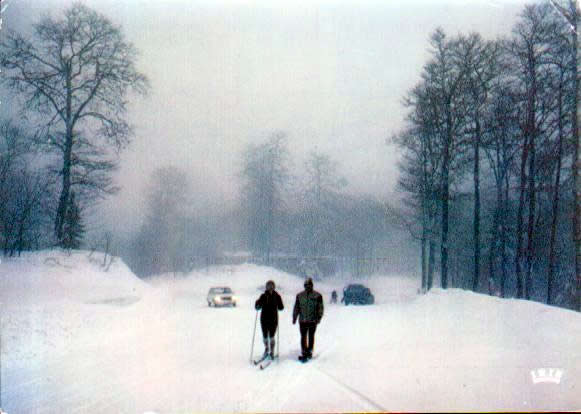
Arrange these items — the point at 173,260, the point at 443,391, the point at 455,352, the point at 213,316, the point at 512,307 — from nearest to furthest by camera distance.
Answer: the point at 443,391 → the point at 455,352 → the point at 512,307 → the point at 213,316 → the point at 173,260

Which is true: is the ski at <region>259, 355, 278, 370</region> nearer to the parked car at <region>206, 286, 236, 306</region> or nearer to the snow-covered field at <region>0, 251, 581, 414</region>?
the snow-covered field at <region>0, 251, 581, 414</region>

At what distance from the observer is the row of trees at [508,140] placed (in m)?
16.2

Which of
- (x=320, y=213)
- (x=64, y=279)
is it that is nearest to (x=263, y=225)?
(x=320, y=213)

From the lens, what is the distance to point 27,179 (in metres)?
12.3

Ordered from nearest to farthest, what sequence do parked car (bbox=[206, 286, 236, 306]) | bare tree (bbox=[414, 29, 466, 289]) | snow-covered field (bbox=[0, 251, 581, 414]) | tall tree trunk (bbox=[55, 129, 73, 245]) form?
1. snow-covered field (bbox=[0, 251, 581, 414])
2. tall tree trunk (bbox=[55, 129, 73, 245])
3. bare tree (bbox=[414, 29, 466, 289])
4. parked car (bbox=[206, 286, 236, 306])

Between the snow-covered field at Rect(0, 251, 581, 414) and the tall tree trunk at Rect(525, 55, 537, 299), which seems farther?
the tall tree trunk at Rect(525, 55, 537, 299)

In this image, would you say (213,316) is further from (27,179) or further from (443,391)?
(443,391)

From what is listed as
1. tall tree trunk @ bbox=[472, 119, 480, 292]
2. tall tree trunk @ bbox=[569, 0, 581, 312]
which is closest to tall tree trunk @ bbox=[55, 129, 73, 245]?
tall tree trunk @ bbox=[569, 0, 581, 312]

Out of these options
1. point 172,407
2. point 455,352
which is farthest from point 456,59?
point 172,407

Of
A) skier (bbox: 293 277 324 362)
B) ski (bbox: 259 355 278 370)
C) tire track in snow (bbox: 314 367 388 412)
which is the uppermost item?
skier (bbox: 293 277 324 362)

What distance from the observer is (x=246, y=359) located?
10.6 m

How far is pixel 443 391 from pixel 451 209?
1015 inches

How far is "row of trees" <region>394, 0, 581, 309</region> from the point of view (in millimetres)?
16203

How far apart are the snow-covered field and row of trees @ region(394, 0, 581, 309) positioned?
4.98 metres
